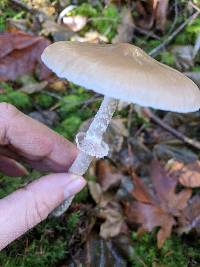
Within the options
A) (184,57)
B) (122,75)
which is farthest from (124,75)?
(184,57)

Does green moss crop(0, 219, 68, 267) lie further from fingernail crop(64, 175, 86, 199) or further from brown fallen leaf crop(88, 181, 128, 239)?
fingernail crop(64, 175, 86, 199)

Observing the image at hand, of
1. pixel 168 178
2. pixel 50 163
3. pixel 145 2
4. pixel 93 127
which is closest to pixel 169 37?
pixel 145 2

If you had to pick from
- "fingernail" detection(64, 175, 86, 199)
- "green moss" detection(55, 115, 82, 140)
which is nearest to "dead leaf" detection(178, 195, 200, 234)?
"green moss" detection(55, 115, 82, 140)

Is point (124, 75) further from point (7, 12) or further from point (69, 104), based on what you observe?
point (7, 12)

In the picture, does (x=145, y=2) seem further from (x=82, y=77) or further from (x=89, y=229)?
(x=82, y=77)

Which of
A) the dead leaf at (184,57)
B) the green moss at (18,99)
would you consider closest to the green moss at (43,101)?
the green moss at (18,99)

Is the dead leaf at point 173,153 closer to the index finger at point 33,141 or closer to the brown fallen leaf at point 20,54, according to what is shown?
the index finger at point 33,141
